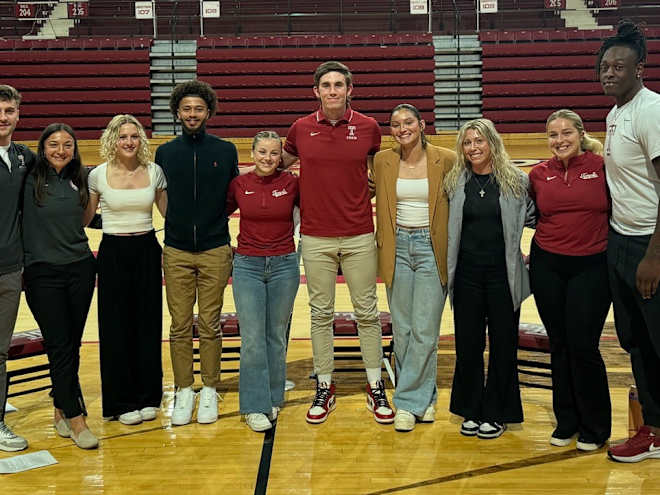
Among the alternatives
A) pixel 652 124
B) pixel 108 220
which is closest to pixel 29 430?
pixel 108 220

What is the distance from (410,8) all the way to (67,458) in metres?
13.5

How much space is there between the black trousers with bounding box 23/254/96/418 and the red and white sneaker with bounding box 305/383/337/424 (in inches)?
41.7

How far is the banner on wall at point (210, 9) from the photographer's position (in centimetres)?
1481

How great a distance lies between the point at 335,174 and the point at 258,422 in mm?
1213

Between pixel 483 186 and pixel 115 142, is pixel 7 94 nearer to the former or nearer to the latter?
pixel 115 142

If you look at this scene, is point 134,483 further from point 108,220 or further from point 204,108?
point 204,108

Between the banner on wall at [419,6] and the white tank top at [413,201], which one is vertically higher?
the banner on wall at [419,6]

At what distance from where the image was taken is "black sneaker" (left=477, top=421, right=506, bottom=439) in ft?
11.3

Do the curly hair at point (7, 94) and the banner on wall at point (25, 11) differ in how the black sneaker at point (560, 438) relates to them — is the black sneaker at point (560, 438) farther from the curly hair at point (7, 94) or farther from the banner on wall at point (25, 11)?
the banner on wall at point (25, 11)

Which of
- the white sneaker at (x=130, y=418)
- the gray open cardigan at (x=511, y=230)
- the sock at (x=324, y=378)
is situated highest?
the gray open cardigan at (x=511, y=230)

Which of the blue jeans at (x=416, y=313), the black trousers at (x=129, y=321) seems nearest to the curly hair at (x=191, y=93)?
the black trousers at (x=129, y=321)

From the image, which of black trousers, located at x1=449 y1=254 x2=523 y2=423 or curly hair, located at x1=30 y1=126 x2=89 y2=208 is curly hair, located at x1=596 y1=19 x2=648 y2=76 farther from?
curly hair, located at x1=30 y1=126 x2=89 y2=208

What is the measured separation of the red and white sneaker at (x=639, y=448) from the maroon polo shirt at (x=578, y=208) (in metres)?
0.79

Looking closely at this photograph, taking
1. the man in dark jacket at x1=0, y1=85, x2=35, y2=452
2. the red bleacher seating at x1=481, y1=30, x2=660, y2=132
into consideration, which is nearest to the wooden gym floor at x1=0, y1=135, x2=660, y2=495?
the man in dark jacket at x1=0, y1=85, x2=35, y2=452
